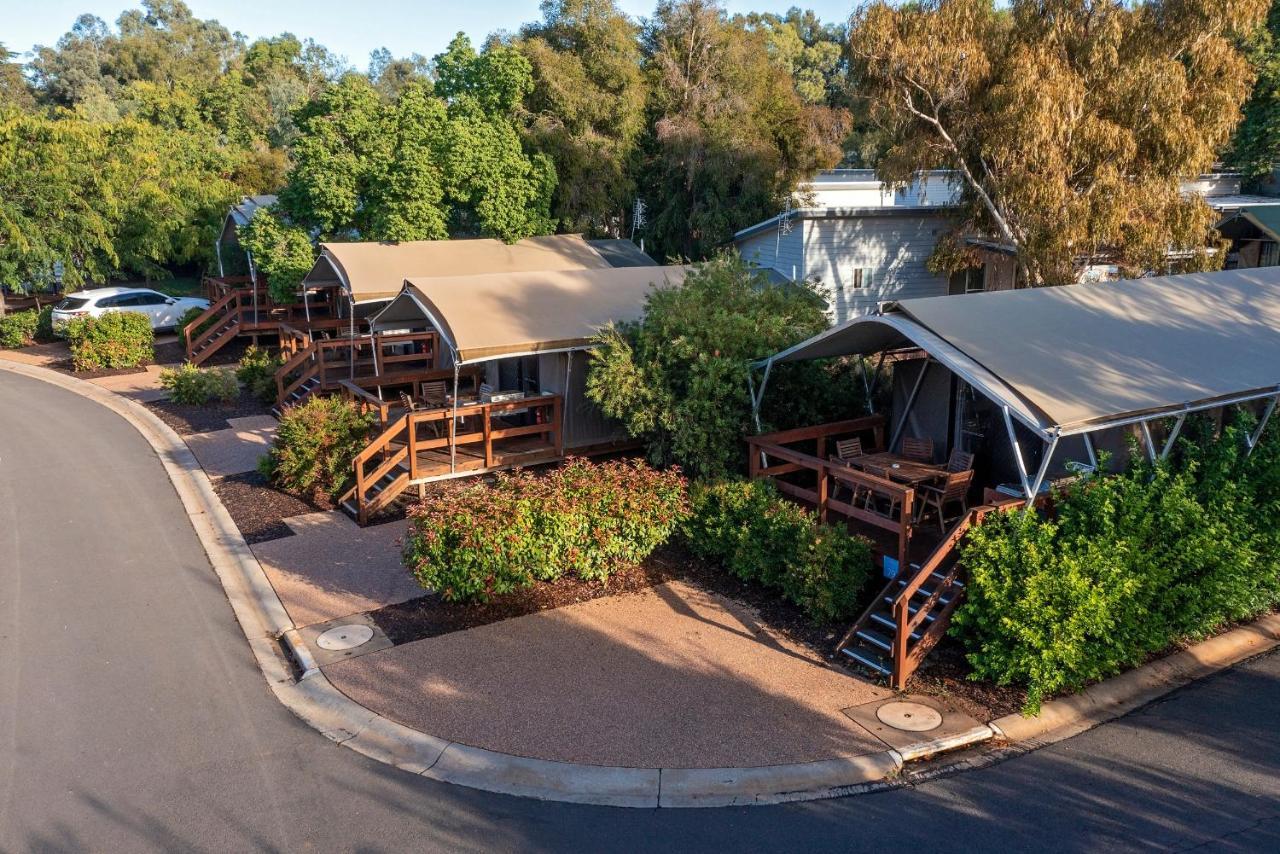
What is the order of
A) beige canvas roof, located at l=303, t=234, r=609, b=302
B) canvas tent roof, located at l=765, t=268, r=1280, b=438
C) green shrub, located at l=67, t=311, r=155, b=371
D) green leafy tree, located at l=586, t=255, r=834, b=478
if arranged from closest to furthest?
canvas tent roof, located at l=765, t=268, r=1280, b=438 < green leafy tree, located at l=586, t=255, r=834, b=478 < beige canvas roof, located at l=303, t=234, r=609, b=302 < green shrub, located at l=67, t=311, r=155, b=371

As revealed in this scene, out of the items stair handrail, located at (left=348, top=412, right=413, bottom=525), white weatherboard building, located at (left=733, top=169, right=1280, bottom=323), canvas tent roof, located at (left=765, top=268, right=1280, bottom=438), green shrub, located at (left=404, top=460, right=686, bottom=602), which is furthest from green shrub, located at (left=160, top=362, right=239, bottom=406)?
canvas tent roof, located at (left=765, top=268, right=1280, bottom=438)

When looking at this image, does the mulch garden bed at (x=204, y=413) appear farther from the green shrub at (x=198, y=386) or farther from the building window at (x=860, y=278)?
the building window at (x=860, y=278)

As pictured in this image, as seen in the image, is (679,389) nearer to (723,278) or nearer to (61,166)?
(723,278)

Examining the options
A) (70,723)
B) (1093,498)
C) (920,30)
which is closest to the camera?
(70,723)

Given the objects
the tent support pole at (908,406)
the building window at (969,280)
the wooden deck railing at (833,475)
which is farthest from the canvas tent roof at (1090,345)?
the building window at (969,280)

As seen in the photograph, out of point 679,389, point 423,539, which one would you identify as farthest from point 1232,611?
point 423,539

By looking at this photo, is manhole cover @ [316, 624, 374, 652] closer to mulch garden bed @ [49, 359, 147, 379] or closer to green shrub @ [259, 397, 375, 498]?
green shrub @ [259, 397, 375, 498]
